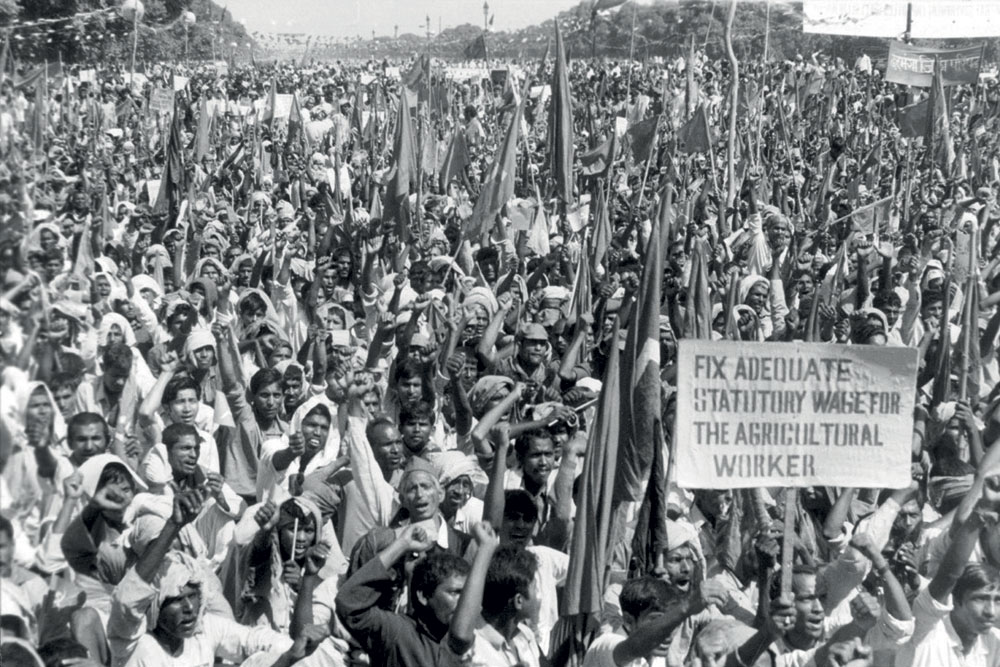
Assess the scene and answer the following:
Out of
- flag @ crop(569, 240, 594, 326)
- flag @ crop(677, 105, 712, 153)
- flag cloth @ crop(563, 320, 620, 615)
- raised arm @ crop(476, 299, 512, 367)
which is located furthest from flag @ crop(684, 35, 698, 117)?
flag cloth @ crop(563, 320, 620, 615)

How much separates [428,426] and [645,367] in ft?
2.93

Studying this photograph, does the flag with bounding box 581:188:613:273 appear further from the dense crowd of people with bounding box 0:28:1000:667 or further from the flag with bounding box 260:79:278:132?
the flag with bounding box 260:79:278:132

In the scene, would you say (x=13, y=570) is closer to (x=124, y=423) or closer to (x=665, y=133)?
(x=124, y=423)

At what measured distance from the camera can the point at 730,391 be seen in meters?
4.32

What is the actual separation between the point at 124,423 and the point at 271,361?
1211 mm

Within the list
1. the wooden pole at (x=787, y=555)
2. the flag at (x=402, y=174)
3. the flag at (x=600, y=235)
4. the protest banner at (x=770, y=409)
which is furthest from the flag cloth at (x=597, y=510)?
the flag at (x=402, y=174)

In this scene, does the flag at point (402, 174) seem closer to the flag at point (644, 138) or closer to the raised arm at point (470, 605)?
the flag at point (644, 138)

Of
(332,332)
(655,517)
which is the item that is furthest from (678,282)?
(655,517)

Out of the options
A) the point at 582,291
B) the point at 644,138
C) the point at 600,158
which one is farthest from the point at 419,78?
the point at 582,291

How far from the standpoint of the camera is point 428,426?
5.65m

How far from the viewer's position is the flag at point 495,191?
34.5 ft

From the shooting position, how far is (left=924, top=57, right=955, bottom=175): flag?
1456 centimetres

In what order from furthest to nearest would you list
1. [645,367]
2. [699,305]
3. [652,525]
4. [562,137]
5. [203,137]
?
1. [203,137]
2. [562,137]
3. [699,305]
4. [645,367]
5. [652,525]

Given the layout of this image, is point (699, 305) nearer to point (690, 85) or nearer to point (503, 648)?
point (503, 648)
